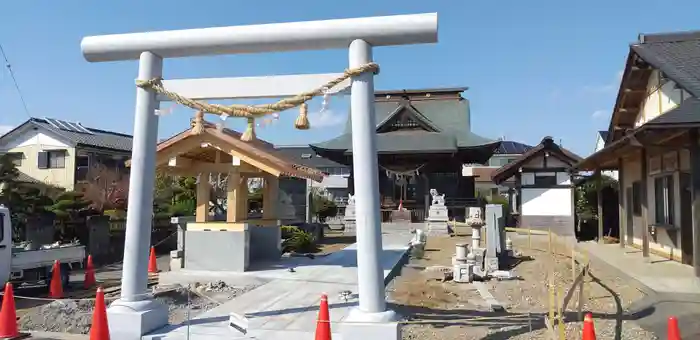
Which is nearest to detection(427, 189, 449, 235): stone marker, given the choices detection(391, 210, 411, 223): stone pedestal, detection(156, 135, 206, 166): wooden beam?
detection(391, 210, 411, 223): stone pedestal

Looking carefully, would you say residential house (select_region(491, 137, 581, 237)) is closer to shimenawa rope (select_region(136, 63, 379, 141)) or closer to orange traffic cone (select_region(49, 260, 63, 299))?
shimenawa rope (select_region(136, 63, 379, 141))

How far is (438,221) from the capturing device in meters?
23.4

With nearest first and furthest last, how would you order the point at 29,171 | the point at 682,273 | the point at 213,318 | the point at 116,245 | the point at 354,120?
the point at 354,120
the point at 213,318
the point at 682,273
the point at 116,245
the point at 29,171

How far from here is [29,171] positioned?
26344mm

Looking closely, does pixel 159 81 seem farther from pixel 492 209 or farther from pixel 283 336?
pixel 492 209

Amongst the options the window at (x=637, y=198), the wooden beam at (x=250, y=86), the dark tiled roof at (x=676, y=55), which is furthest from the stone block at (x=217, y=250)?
the window at (x=637, y=198)

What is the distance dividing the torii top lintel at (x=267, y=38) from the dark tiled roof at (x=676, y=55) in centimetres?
814

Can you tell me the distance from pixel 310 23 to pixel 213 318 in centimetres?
428

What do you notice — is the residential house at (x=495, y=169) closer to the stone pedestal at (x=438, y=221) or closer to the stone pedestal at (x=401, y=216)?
the stone pedestal at (x=401, y=216)

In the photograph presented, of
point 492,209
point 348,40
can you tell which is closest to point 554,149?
point 492,209

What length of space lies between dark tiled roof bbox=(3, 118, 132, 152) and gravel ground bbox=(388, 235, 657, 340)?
2015 cm

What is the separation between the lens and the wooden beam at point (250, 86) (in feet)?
20.8

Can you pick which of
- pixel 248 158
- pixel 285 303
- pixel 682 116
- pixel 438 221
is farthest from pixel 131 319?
pixel 438 221

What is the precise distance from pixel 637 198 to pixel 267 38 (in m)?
14.2
